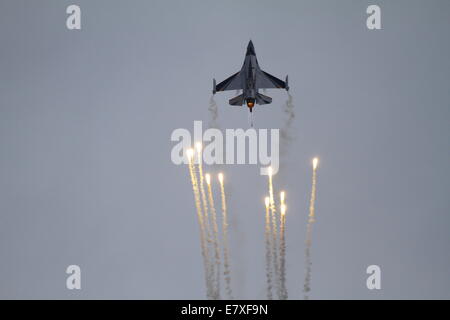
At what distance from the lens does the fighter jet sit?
171 ft

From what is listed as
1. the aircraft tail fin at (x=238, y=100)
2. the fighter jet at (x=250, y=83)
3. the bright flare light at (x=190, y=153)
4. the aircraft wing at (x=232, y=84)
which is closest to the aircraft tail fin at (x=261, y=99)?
the fighter jet at (x=250, y=83)

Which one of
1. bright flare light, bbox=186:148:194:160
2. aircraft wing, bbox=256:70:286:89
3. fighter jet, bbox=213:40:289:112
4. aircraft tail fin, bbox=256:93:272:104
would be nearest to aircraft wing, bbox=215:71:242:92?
fighter jet, bbox=213:40:289:112

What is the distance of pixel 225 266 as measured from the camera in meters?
58.7

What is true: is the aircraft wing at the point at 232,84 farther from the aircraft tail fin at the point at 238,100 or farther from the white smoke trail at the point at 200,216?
the white smoke trail at the point at 200,216

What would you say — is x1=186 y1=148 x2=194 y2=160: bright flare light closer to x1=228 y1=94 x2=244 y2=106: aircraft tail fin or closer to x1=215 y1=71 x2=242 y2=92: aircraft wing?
x1=228 y1=94 x2=244 y2=106: aircraft tail fin

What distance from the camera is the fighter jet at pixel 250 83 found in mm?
51969

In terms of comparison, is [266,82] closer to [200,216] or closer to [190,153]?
[190,153]

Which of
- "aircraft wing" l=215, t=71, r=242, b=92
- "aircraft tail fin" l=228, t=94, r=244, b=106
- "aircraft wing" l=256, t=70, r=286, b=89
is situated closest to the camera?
"aircraft tail fin" l=228, t=94, r=244, b=106

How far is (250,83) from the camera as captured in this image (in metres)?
52.0

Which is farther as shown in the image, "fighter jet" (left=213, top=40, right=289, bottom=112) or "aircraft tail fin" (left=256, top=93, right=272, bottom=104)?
"aircraft tail fin" (left=256, top=93, right=272, bottom=104)
